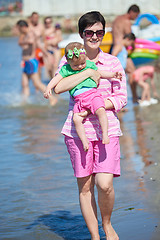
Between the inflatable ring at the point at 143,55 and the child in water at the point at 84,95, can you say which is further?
the inflatable ring at the point at 143,55

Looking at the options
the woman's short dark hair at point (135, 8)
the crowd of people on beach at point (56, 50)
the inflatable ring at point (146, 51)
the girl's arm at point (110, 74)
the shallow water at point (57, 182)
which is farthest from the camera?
the inflatable ring at point (146, 51)

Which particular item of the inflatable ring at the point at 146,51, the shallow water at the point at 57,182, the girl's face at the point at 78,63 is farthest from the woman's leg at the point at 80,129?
the inflatable ring at the point at 146,51

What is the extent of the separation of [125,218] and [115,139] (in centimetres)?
104

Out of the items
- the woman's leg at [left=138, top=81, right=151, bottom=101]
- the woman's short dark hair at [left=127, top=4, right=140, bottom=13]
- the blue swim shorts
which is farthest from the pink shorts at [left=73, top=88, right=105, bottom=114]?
the blue swim shorts

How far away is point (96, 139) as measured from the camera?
3.78m

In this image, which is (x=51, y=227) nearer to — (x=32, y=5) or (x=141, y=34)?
(x=141, y=34)

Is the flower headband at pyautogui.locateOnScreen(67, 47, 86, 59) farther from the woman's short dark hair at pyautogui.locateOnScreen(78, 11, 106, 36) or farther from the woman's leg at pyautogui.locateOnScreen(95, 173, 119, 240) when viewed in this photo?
the woman's leg at pyautogui.locateOnScreen(95, 173, 119, 240)

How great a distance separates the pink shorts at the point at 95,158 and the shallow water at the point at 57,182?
2.30ft

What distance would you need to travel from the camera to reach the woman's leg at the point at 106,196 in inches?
148

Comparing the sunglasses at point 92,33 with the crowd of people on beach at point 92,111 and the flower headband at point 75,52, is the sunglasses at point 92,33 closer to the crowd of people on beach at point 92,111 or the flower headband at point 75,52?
the crowd of people on beach at point 92,111

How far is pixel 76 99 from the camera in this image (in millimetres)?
3801

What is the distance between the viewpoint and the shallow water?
→ 4496 millimetres

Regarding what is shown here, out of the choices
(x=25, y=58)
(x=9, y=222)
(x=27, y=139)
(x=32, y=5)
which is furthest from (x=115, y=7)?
(x=9, y=222)

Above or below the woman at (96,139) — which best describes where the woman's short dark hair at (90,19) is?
above
